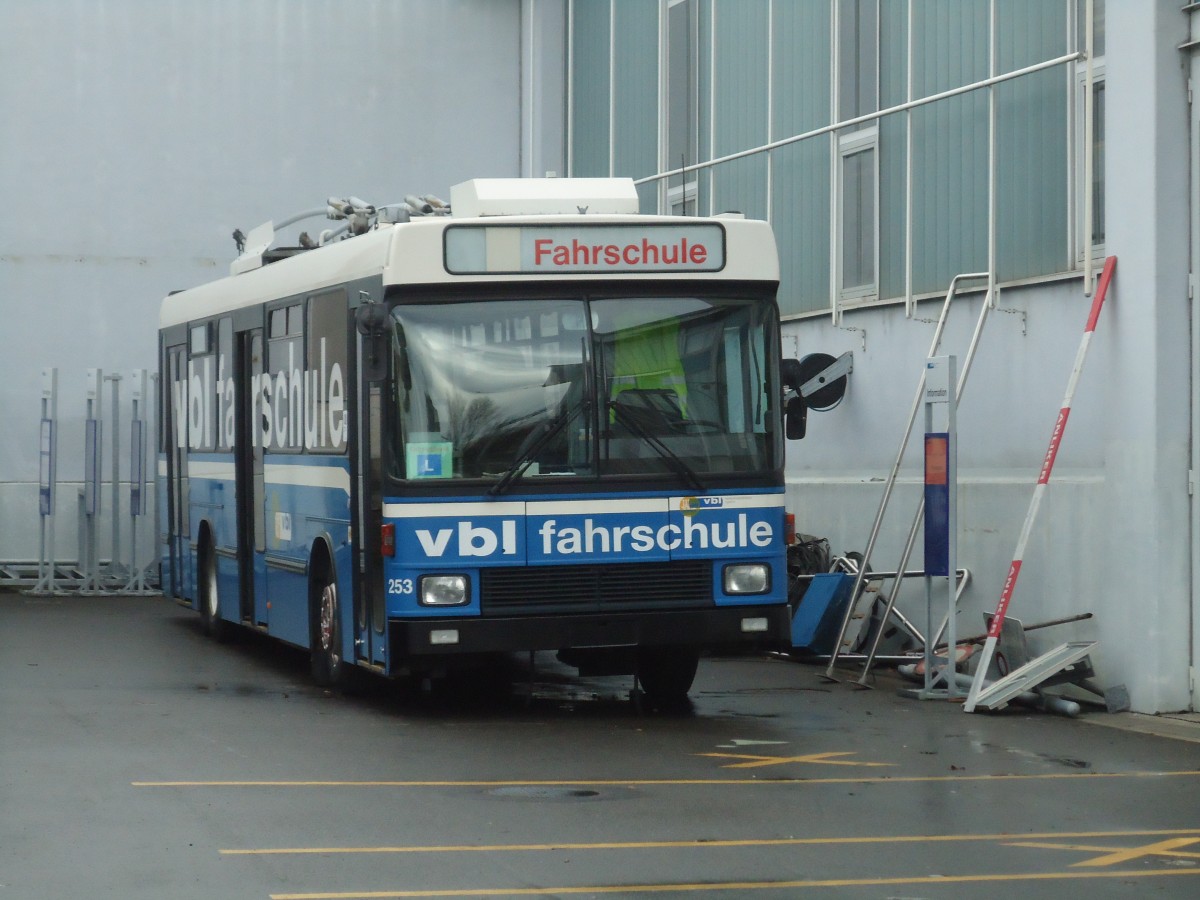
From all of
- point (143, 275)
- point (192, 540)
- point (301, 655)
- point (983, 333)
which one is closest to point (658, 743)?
point (983, 333)

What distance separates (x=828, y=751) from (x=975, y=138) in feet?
21.7

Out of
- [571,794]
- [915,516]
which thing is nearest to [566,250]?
[571,794]

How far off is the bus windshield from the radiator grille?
555mm

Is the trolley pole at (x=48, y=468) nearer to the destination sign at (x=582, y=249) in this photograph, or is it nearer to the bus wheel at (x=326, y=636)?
the bus wheel at (x=326, y=636)

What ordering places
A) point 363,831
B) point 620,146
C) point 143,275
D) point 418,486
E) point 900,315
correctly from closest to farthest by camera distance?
point 363,831 → point 418,486 → point 900,315 → point 620,146 → point 143,275

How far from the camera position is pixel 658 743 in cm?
1155

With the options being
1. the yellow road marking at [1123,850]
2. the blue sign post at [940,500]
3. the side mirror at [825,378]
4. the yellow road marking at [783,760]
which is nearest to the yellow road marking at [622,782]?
the yellow road marking at [783,760]

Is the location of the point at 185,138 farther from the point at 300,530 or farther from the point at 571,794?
the point at 571,794

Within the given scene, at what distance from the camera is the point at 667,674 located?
13562mm

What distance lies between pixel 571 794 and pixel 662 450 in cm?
320

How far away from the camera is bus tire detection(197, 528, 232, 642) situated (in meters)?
18.2

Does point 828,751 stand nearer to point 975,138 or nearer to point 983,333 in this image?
point 983,333

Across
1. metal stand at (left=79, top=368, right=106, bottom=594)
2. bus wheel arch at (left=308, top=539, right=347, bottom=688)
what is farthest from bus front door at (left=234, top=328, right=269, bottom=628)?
metal stand at (left=79, top=368, right=106, bottom=594)

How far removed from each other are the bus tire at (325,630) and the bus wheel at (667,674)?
6.73ft
